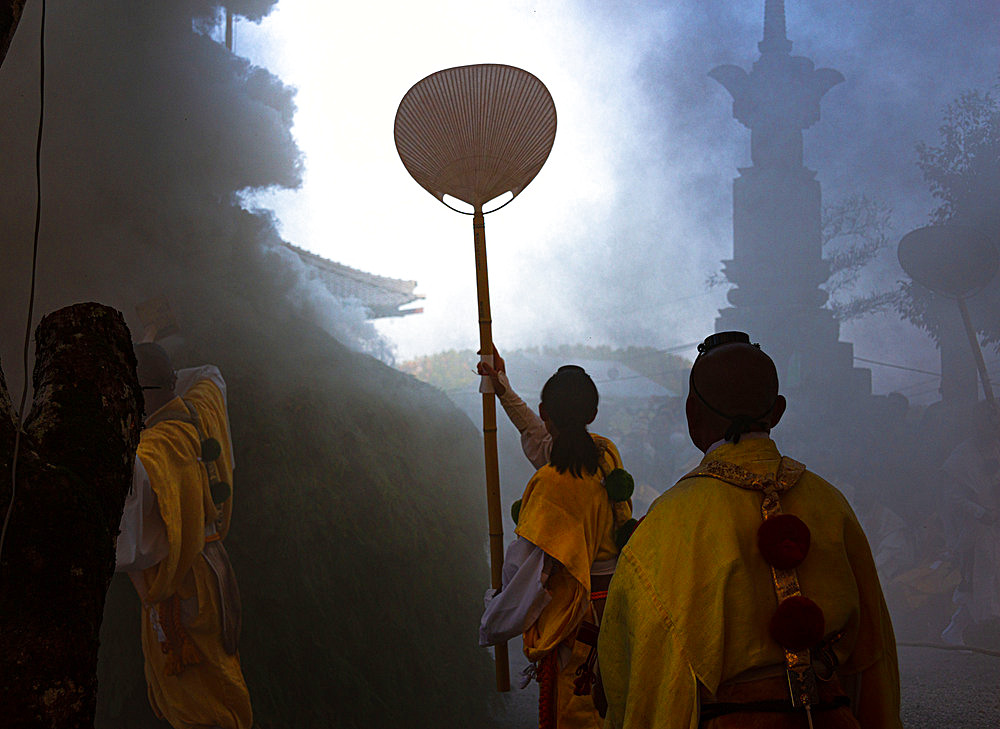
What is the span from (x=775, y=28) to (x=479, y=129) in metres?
7.11

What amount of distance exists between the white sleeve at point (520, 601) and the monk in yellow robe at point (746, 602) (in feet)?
3.24

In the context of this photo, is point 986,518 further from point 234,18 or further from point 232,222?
point 234,18

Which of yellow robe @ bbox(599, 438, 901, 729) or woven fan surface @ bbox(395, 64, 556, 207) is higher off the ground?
woven fan surface @ bbox(395, 64, 556, 207)

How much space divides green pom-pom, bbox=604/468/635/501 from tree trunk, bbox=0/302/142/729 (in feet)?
5.63

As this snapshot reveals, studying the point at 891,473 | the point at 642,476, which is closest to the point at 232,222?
the point at 642,476

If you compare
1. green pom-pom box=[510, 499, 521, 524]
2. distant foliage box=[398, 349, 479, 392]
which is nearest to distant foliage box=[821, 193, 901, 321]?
distant foliage box=[398, 349, 479, 392]

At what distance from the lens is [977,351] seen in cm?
673

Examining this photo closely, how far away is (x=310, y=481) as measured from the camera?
4.54m

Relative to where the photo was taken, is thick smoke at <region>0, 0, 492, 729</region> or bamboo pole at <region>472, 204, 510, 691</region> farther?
thick smoke at <region>0, 0, 492, 729</region>

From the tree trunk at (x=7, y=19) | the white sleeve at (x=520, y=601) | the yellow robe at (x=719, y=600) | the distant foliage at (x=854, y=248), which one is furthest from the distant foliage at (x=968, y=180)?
the tree trunk at (x=7, y=19)

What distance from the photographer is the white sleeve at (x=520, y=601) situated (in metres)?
2.42

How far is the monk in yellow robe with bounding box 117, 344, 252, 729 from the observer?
116 inches

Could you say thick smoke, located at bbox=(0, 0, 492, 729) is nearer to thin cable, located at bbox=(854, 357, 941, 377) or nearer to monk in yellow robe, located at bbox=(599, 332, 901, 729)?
monk in yellow robe, located at bbox=(599, 332, 901, 729)

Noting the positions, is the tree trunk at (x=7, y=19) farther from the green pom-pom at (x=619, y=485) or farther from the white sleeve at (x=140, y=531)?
the green pom-pom at (x=619, y=485)
